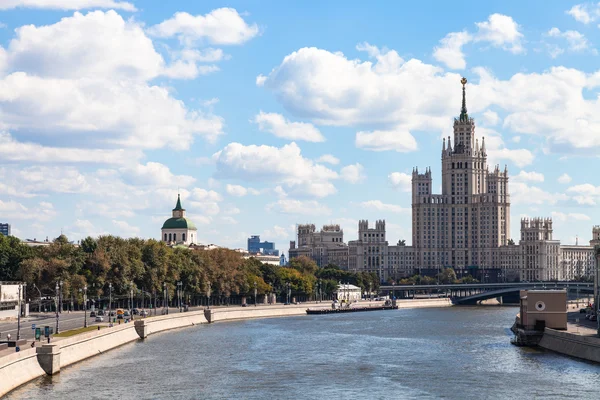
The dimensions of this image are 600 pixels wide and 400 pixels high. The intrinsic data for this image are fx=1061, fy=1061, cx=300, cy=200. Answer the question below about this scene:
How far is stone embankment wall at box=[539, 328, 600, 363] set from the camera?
91.5 meters

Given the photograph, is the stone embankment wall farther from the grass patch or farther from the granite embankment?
the grass patch

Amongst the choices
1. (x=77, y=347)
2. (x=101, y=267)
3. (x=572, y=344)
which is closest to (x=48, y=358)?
(x=77, y=347)

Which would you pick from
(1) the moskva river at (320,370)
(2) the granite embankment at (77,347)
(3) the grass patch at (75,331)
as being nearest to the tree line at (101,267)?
(2) the granite embankment at (77,347)

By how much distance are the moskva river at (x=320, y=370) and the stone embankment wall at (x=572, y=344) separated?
1.17 m

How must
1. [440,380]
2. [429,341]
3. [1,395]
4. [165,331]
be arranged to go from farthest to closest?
[165,331] → [429,341] → [440,380] → [1,395]

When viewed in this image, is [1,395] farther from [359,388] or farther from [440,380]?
[440,380]

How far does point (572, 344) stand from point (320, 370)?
24.5 metres

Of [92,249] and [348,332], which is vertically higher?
[92,249]

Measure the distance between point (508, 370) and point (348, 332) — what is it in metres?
50.8

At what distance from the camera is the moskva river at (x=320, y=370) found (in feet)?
249

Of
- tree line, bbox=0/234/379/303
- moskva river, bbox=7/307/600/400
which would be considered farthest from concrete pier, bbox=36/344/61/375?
tree line, bbox=0/234/379/303

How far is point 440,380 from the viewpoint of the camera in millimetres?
83812

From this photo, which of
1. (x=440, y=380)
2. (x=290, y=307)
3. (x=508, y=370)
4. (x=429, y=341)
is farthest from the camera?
(x=290, y=307)

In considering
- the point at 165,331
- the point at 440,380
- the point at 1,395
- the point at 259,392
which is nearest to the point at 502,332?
the point at 165,331
